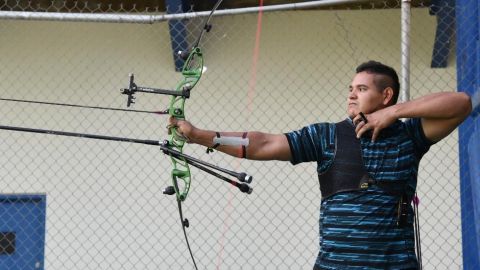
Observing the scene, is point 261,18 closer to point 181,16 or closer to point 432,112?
point 181,16

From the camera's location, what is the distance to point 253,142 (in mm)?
3312

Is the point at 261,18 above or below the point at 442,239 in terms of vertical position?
above

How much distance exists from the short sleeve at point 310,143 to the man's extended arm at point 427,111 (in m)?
0.14

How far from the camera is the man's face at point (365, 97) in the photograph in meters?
3.27

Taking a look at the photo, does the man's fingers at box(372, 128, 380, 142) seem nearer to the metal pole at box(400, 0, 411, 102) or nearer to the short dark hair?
the short dark hair

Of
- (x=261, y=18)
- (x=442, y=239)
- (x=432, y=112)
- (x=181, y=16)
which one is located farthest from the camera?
(x=261, y=18)

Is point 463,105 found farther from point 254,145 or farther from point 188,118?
point 188,118

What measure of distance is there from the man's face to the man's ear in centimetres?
1

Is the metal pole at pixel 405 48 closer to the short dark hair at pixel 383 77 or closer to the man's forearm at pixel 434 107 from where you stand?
the short dark hair at pixel 383 77

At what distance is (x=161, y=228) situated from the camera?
639cm

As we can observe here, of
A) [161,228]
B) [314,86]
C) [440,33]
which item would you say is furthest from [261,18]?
[161,228]

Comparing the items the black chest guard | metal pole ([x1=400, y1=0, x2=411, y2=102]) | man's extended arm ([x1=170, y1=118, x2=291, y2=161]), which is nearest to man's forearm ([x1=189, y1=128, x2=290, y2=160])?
man's extended arm ([x1=170, y1=118, x2=291, y2=161])

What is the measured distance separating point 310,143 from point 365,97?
0.86 ft

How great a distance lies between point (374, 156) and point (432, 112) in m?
0.25
